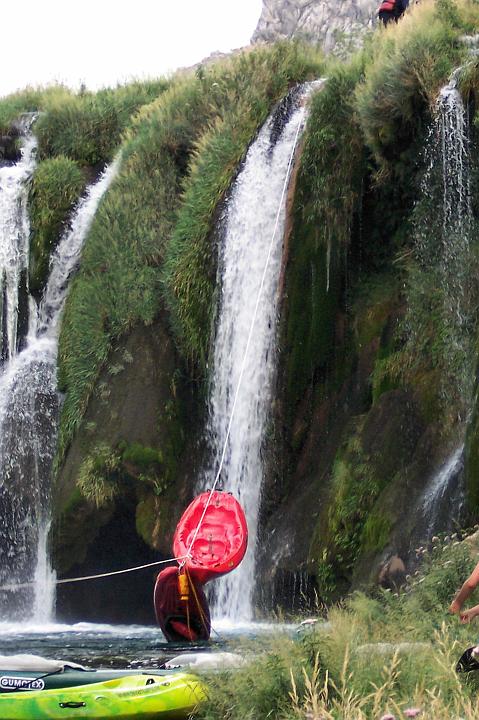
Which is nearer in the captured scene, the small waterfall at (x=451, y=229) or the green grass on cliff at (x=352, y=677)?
the green grass on cliff at (x=352, y=677)

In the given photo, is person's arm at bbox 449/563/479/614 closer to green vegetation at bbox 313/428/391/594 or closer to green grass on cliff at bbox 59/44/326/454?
green vegetation at bbox 313/428/391/594

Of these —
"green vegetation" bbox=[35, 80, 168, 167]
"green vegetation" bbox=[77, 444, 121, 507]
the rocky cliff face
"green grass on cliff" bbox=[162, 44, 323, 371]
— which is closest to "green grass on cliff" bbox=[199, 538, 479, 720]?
"green vegetation" bbox=[77, 444, 121, 507]

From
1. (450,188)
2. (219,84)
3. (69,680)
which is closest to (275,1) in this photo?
(219,84)

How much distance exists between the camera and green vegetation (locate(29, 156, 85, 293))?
17.5m

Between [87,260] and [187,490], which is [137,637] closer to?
[187,490]

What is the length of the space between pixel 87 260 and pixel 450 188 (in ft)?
18.9

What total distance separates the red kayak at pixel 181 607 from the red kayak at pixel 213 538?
0.46ft

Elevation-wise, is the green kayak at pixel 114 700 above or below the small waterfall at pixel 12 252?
below

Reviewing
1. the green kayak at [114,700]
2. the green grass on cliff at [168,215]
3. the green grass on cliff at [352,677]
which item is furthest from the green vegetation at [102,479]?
the green grass on cliff at [352,677]

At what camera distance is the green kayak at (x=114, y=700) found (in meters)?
7.25

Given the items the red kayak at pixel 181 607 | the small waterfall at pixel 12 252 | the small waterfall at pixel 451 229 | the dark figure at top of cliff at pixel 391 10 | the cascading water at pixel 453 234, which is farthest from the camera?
the dark figure at top of cliff at pixel 391 10

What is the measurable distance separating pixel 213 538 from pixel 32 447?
5349mm

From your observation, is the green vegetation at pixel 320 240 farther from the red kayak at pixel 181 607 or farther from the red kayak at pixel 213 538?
the red kayak at pixel 181 607

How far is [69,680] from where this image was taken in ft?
25.2
